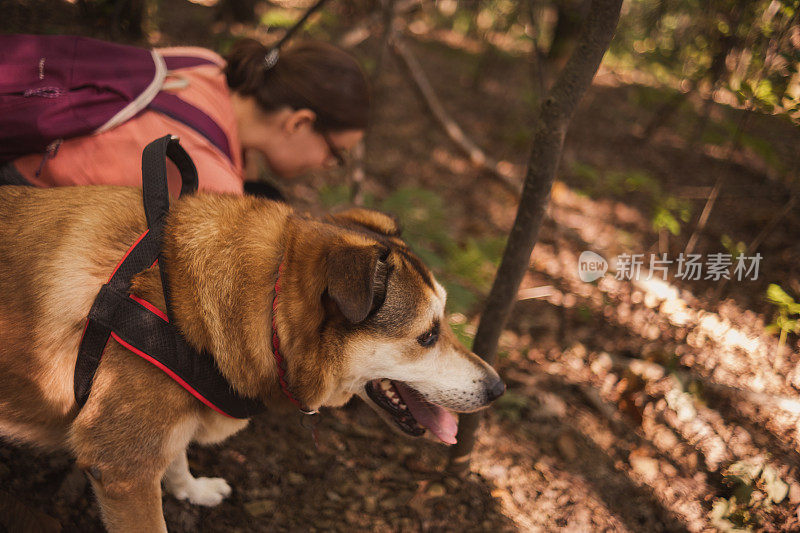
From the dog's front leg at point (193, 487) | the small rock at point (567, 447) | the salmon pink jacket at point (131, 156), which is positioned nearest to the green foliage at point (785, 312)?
the small rock at point (567, 447)

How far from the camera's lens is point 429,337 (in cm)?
256

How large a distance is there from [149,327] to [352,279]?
871 millimetres

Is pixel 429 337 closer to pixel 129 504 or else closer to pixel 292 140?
pixel 129 504

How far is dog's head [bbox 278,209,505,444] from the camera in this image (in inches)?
83.6

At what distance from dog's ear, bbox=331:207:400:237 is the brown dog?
0.98 feet

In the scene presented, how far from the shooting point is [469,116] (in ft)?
32.2

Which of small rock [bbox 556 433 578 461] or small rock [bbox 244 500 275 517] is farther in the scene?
small rock [bbox 556 433 578 461]

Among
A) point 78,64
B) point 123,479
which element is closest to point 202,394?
point 123,479

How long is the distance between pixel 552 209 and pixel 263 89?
4759mm

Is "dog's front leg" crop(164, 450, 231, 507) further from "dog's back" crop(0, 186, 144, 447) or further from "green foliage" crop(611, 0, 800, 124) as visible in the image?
"green foliage" crop(611, 0, 800, 124)

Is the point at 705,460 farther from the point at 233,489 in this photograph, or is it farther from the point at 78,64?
the point at 78,64

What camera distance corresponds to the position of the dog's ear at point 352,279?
1982 mm

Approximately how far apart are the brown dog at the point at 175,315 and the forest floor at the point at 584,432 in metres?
0.75

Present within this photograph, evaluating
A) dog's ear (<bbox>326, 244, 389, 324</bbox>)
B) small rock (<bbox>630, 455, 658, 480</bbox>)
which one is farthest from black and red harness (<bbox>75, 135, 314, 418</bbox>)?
small rock (<bbox>630, 455, 658, 480</bbox>)
